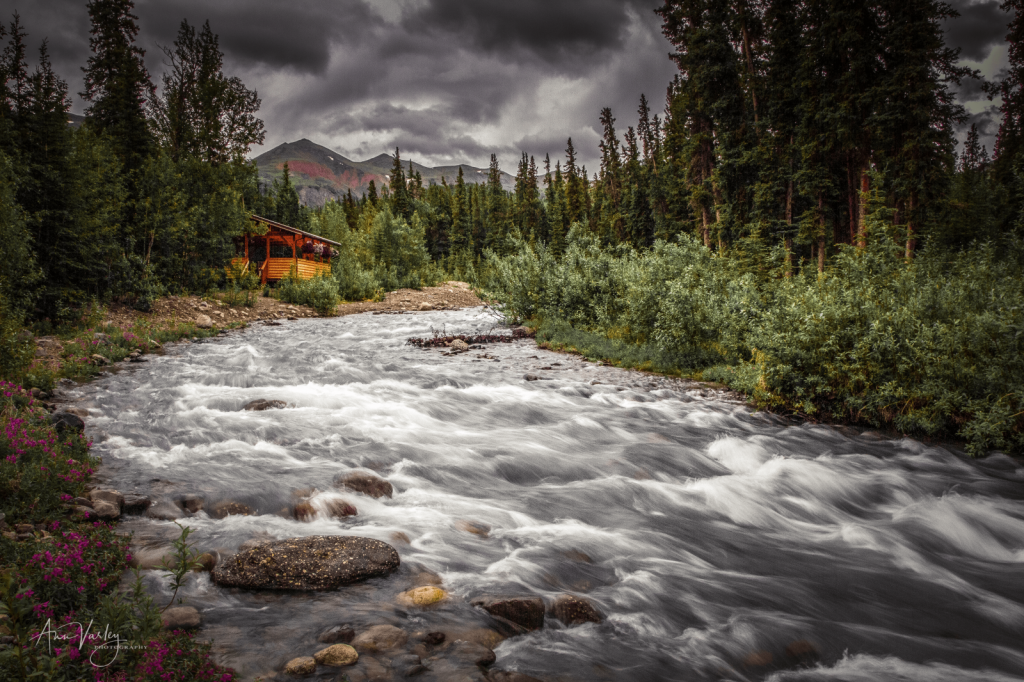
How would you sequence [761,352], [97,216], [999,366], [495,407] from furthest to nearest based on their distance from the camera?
[97,216]
[495,407]
[761,352]
[999,366]

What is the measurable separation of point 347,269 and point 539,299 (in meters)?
21.7

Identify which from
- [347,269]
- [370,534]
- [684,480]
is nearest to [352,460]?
[370,534]

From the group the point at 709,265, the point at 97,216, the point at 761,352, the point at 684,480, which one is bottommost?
the point at 684,480

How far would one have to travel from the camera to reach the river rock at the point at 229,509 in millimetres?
4918

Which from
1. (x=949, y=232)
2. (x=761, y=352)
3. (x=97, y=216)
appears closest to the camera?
(x=761, y=352)

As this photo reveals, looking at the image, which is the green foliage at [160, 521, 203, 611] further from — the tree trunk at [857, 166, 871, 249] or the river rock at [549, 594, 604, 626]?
the tree trunk at [857, 166, 871, 249]

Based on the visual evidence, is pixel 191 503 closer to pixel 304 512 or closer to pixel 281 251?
pixel 304 512

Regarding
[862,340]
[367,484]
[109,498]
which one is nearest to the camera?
[109,498]

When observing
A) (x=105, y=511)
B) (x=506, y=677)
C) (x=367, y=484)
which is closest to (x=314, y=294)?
(x=367, y=484)

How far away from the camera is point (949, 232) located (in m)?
26.8

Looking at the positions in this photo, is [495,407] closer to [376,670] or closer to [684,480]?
[684,480]

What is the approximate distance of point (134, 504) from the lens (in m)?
4.72

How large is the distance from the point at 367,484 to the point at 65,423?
13.0ft

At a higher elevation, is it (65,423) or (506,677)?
(65,423)
